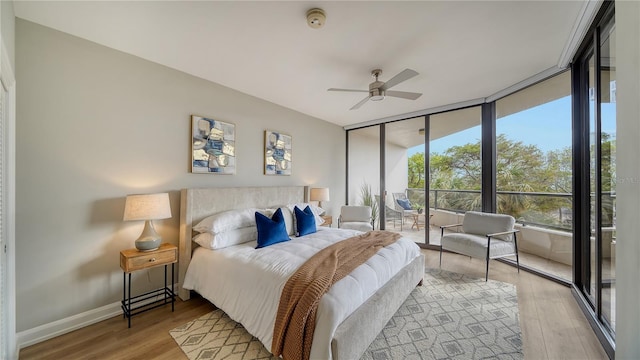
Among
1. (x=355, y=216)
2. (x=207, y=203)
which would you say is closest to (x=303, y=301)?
(x=207, y=203)

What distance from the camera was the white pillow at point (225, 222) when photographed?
2.65m

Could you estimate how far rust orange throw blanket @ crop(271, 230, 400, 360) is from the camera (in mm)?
1549

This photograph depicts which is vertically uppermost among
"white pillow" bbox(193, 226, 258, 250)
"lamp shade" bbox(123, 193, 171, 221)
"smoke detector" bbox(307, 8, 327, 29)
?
"smoke detector" bbox(307, 8, 327, 29)

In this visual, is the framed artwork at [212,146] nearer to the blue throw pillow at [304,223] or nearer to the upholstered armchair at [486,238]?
the blue throw pillow at [304,223]

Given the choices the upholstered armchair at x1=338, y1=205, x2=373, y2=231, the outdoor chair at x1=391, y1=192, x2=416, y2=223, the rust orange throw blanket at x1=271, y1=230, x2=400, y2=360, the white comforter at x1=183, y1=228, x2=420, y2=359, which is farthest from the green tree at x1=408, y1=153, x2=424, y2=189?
the rust orange throw blanket at x1=271, y1=230, x2=400, y2=360

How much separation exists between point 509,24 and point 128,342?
4188mm

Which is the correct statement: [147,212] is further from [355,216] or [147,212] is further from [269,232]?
[355,216]

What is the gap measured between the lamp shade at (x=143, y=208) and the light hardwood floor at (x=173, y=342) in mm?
1003

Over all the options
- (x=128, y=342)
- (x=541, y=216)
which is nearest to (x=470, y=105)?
(x=541, y=216)

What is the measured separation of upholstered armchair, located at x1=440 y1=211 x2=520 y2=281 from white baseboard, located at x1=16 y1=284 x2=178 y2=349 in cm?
405

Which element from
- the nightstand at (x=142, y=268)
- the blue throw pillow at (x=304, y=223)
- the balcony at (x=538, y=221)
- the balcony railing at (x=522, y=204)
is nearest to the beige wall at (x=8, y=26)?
the nightstand at (x=142, y=268)

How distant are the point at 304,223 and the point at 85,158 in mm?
2354

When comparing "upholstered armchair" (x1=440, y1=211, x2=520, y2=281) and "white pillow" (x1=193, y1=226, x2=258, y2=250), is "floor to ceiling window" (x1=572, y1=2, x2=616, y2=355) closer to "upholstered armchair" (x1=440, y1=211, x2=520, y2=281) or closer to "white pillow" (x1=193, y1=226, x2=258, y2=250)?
"upholstered armchair" (x1=440, y1=211, x2=520, y2=281)

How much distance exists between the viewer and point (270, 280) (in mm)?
1906
